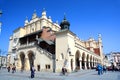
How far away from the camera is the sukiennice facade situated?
92.7 feet

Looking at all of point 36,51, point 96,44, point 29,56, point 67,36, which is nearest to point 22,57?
point 29,56

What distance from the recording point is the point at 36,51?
110ft

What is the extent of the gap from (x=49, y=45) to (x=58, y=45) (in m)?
5.54

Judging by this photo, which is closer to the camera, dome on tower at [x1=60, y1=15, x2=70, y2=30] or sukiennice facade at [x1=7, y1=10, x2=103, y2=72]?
sukiennice facade at [x1=7, y1=10, x2=103, y2=72]

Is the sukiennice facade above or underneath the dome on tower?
underneath

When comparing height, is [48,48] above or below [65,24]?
below

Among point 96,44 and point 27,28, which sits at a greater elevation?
point 27,28

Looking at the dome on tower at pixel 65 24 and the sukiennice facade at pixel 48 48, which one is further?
the dome on tower at pixel 65 24

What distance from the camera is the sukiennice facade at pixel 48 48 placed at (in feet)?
92.7

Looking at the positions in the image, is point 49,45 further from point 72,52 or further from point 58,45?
point 72,52

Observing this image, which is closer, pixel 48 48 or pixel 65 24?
pixel 48 48

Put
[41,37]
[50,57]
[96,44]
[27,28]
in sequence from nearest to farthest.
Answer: [50,57] → [41,37] → [27,28] → [96,44]

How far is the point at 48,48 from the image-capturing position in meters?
34.5

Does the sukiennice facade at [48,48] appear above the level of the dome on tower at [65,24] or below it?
below
